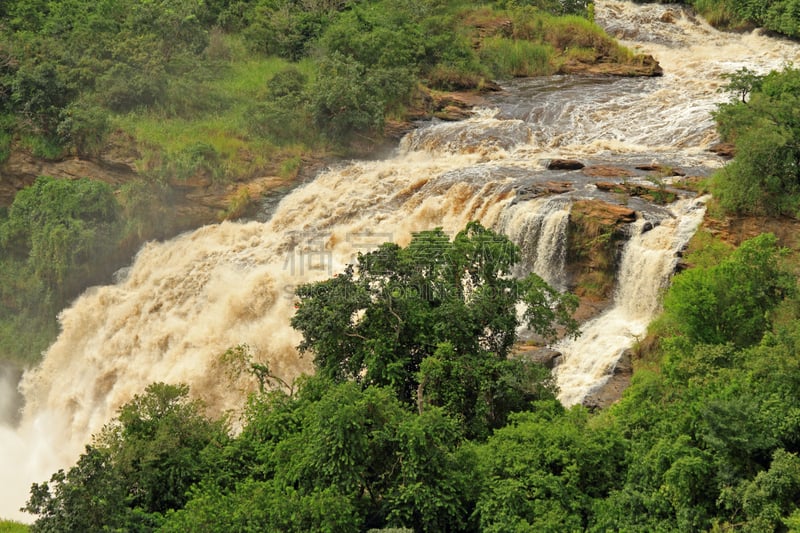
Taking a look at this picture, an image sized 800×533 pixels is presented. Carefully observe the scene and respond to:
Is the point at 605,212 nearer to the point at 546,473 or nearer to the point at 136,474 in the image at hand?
the point at 546,473

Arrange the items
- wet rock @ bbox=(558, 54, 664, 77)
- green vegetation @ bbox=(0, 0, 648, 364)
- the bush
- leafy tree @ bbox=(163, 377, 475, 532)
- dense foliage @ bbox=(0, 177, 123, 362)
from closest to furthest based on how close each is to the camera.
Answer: leafy tree @ bbox=(163, 377, 475, 532) < dense foliage @ bbox=(0, 177, 123, 362) < green vegetation @ bbox=(0, 0, 648, 364) < the bush < wet rock @ bbox=(558, 54, 664, 77)

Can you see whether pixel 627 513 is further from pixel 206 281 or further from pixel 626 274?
pixel 206 281

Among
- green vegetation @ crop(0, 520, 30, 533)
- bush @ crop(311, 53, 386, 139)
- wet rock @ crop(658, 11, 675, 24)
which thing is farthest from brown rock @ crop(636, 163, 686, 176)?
green vegetation @ crop(0, 520, 30, 533)

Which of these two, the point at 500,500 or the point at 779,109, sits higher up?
the point at 779,109

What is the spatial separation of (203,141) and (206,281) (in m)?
6.54

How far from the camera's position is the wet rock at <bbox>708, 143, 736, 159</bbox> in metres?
22.9

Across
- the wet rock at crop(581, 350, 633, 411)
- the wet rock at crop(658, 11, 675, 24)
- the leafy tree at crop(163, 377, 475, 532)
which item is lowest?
the wet rock at crop(581, 350, 633, 411)

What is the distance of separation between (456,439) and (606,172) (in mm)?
11766

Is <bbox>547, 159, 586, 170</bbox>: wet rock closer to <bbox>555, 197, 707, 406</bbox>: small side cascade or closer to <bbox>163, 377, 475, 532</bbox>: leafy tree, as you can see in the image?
<bbox>555, 197, 707, 406</bbox>: small side cascade

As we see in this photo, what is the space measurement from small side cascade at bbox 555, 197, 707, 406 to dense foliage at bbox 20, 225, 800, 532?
2.35m

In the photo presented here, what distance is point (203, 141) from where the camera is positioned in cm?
2783

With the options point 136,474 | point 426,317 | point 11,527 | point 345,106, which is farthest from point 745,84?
point 11,527

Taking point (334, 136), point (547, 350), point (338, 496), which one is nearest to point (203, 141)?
point (334, 136)

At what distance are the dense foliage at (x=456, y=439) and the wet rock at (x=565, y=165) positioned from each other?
823 cm
